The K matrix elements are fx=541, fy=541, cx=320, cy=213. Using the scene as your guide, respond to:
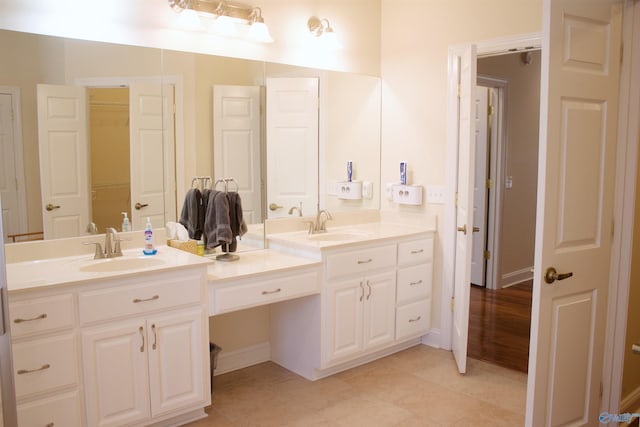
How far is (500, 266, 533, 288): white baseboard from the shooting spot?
5.64 meters

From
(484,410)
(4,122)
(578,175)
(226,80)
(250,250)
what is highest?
(226,80)

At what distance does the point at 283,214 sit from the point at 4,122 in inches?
68.6

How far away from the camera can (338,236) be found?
12.3 feet

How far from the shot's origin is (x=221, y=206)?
314cm

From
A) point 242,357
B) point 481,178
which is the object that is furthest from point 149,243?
point 481,178

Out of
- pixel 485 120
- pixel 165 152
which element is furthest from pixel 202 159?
pixel 485 120

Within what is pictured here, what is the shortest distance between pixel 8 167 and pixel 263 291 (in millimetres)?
1397

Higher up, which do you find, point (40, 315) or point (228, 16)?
point (228, 16)

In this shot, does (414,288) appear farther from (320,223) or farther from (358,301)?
(320,223)

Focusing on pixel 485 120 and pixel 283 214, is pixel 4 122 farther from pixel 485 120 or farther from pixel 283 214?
pixel 485 120

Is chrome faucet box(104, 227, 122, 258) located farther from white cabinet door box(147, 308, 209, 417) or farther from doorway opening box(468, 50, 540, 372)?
doorway opening box(468, 50, 540, 372)

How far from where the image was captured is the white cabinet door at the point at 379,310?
3520 mm

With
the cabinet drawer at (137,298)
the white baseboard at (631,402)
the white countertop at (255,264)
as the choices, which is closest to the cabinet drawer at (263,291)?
the white countertop at (255,264)

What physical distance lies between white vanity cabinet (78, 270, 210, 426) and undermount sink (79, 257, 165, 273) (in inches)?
8.3
